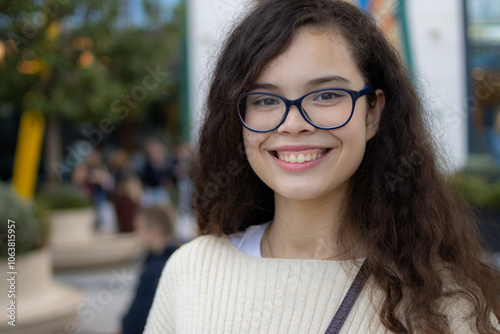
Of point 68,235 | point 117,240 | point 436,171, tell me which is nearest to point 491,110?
point 117,240

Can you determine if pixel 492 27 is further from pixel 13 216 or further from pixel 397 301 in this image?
pixel 397 301

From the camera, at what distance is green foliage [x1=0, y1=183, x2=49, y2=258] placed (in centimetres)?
446

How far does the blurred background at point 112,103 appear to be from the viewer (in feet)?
15.5

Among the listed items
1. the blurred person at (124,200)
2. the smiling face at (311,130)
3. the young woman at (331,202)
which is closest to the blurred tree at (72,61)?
the blurred person at (124,200)

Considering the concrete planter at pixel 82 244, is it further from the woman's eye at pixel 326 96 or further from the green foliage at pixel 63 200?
the woman's eye at pixel 326 96

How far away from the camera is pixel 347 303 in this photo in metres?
1.38

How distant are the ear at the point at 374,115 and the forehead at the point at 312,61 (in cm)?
12

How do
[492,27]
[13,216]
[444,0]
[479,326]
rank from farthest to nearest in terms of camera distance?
[492,27]
[444,0]
[13,216]
[479,326]

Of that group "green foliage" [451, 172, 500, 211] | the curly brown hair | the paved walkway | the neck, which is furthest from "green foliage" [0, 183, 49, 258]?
"green foliage" [451, 172, 500, 211]

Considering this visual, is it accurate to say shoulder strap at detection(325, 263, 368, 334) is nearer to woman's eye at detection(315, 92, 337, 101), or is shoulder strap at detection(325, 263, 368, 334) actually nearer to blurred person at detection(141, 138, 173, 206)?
woman's eye at detection(315, 92, 337, 101)

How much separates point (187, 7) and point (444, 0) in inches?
121

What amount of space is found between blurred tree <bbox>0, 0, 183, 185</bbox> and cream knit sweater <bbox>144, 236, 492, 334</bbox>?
5187 mm

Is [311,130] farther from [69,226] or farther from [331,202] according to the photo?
[69,226]

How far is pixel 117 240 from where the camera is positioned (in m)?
8.16
